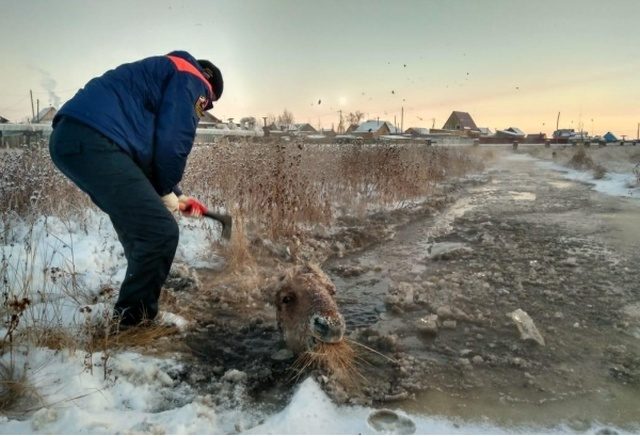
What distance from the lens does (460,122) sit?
231 ft

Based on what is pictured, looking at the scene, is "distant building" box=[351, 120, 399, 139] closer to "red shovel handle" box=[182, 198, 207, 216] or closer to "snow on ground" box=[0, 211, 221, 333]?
"snow on ground" box=[0, 211, 221, 333]

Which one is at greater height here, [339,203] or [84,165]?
[84,165]

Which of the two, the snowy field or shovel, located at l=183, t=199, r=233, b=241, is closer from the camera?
the snowy field

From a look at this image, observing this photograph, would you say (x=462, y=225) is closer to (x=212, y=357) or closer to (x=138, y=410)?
(x=212, y=357)

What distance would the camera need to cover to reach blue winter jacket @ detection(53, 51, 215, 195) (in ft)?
8.54

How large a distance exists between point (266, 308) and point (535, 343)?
6.99 feet

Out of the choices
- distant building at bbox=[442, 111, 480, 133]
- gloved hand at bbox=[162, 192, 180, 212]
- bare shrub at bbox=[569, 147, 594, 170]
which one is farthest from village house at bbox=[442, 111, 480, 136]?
gloved hand at bbox=[162, 192, 180, 212]

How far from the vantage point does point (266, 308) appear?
3830 millimetres

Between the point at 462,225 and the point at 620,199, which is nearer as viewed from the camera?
the point at 462,225

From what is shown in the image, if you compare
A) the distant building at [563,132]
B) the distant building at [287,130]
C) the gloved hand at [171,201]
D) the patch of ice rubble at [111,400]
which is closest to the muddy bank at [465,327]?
the patch of ice rubble at [111,400]

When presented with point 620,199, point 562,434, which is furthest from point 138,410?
point 620,199

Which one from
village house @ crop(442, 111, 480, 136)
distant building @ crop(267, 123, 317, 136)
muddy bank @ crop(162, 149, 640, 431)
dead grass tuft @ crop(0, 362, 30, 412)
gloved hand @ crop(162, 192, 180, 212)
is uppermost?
village house @ crop(442, 111, 480, 136)

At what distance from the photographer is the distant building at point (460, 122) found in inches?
2761

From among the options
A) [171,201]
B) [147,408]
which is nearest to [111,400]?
[147,408]
